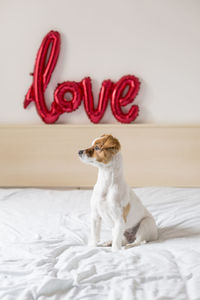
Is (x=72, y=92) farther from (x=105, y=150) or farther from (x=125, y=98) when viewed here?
(x=105, y=150)

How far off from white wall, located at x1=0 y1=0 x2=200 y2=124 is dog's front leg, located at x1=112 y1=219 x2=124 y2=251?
5.12 ft

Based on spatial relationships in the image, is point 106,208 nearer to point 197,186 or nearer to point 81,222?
point 81,222

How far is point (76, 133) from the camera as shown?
302 centimetres

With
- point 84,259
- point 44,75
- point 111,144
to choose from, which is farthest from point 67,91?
point 84,259

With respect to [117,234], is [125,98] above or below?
above

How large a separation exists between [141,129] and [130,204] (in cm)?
136

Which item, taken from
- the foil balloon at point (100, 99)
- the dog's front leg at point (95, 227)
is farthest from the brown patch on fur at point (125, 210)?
the foil balloon at point (100, 99)

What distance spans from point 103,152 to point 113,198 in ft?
0.58

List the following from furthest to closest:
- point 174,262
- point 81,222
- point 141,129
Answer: point 141,129 < point 81,222 < point 174,262

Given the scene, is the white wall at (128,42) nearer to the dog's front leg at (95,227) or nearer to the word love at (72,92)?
the word love at (72,92)

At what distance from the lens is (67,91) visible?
3.05 metres

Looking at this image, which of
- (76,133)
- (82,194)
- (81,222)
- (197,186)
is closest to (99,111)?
(76,133)

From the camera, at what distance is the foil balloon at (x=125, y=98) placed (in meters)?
3.00

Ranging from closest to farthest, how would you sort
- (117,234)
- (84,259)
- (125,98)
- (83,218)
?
(84,259)
(117,234)
(83,218)
(125,98)
